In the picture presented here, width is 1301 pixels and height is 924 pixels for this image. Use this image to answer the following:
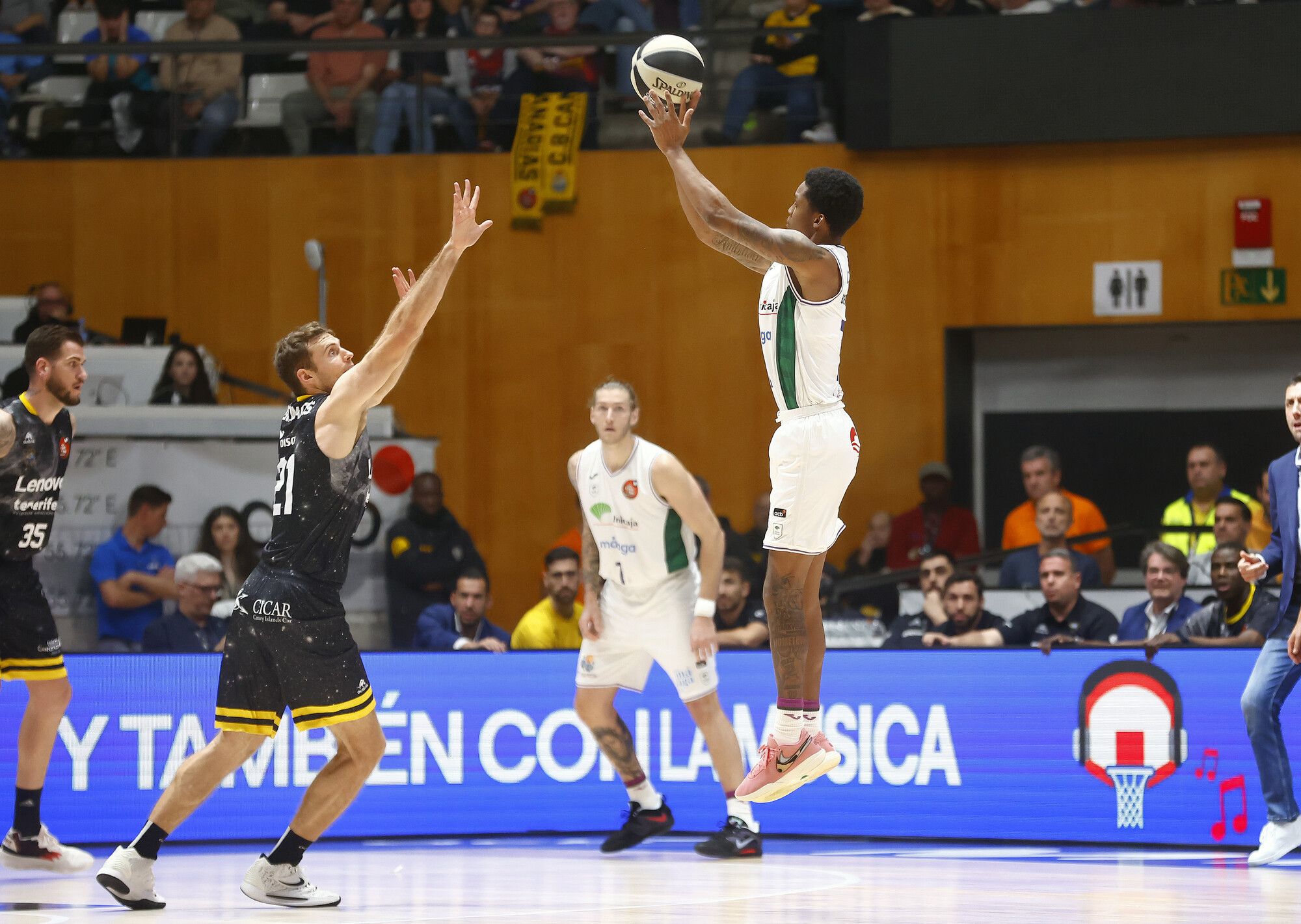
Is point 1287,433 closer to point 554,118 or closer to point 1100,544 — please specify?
point 1100,544

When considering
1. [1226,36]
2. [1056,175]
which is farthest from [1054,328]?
[1226,36]

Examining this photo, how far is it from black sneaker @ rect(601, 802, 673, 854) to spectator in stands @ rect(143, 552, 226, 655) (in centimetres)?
278

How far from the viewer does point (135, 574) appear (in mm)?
10875

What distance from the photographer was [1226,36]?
13.0 meters

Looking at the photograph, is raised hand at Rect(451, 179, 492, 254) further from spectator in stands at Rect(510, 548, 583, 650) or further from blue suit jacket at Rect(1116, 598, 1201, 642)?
blue suit jacket at Rect(1116, 598, 1201, 642)

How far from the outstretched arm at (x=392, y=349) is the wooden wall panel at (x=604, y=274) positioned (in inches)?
301

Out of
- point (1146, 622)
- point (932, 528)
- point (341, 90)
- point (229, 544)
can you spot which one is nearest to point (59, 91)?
point (341, 90)

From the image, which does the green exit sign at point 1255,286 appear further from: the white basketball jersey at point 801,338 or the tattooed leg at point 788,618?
the tattooed leg at point 788,618

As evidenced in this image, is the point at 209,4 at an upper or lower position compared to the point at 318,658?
upper

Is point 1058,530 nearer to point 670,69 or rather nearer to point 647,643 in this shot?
point 647,643

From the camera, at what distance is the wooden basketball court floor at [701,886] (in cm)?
665

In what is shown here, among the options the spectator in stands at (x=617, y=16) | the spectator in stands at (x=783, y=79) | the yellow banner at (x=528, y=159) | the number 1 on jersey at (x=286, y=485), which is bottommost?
the number 1 on jersey at (x=286, y=485)

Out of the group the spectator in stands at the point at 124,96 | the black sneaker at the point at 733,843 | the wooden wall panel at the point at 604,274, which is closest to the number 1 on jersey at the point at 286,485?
the black sneaker at the point at 733,843

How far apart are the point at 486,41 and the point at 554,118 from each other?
88 centimetres
